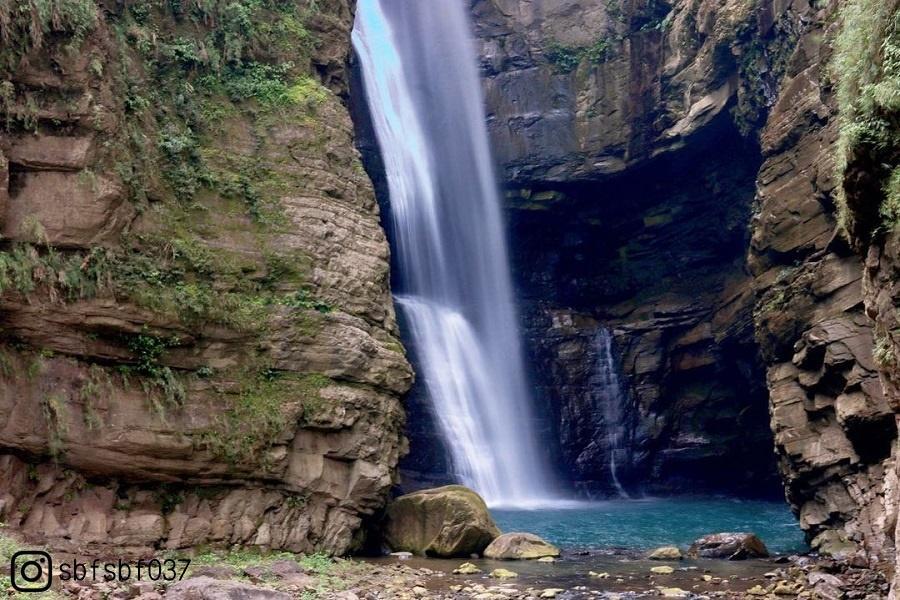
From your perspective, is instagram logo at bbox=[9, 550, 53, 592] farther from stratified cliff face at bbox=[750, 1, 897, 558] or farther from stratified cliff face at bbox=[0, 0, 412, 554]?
stratified cliff face at bbox=[750, 1, 897, 558]

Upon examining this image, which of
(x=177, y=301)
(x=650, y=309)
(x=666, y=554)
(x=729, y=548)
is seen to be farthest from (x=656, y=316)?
(x=177, y=301)

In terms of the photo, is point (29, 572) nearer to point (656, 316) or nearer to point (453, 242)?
point (453, 242)

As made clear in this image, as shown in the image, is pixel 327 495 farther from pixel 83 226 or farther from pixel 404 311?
pixel 404 311

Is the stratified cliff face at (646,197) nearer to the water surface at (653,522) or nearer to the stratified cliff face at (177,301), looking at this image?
the water surface at (653,522)

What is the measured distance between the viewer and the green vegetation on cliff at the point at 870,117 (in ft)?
25.6

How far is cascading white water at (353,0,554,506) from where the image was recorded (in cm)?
2678

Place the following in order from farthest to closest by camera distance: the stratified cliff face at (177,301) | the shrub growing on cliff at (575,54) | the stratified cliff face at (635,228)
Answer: the shrub growing on cliff at (575,54) < the stratified cliff face at (635,228) < the stratified cliff face at (177,301)

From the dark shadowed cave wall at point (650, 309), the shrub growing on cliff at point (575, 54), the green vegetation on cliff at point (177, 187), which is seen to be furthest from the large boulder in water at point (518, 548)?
the shrub growing on cliff at point (575, 54)

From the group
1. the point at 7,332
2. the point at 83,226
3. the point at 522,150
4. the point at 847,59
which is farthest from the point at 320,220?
the point at 522,150

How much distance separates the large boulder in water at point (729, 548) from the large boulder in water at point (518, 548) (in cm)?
278

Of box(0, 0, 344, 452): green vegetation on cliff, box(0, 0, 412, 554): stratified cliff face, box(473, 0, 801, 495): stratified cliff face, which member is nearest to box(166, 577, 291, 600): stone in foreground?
box(0, 0, 412, 554): stratified cliff face

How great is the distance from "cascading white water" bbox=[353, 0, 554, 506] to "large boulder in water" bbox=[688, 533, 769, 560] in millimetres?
10438

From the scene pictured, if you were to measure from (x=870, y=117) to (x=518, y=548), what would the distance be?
1009 centimetres

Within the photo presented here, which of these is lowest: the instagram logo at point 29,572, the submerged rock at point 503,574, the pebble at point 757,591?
the submerged rock at point 503,574
